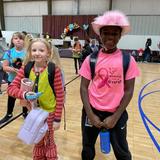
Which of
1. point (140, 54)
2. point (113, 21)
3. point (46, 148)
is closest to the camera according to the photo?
point (113, 21)

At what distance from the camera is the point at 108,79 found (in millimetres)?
1400

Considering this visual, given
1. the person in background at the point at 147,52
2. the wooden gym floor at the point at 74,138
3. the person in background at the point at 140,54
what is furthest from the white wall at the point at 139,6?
the wooden gym floor at the point at 74,138

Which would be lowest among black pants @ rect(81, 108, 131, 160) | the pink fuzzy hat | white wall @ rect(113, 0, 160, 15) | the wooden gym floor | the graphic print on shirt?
the wooden gym floor

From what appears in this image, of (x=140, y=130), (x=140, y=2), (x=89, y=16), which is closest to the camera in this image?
(x=140, y=130)

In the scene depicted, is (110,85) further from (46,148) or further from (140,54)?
(140,54)

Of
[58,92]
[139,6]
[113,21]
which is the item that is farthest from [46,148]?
[139,6]

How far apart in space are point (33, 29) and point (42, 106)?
42.8ft

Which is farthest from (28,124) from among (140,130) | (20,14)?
(20,14)

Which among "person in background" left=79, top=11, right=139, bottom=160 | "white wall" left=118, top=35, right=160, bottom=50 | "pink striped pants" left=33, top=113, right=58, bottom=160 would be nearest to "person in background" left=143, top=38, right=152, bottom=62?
"white wall" left=118, top=35, right=160, bottom=50

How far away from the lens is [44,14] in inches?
522

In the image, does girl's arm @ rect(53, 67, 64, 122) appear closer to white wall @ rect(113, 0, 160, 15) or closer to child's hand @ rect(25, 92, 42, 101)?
child's hand @ rect(25, 92, 42, 101)

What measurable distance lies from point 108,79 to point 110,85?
44 mm

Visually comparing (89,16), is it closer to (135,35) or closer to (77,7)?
(77,7)

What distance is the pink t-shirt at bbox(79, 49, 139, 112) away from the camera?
4.53ft
